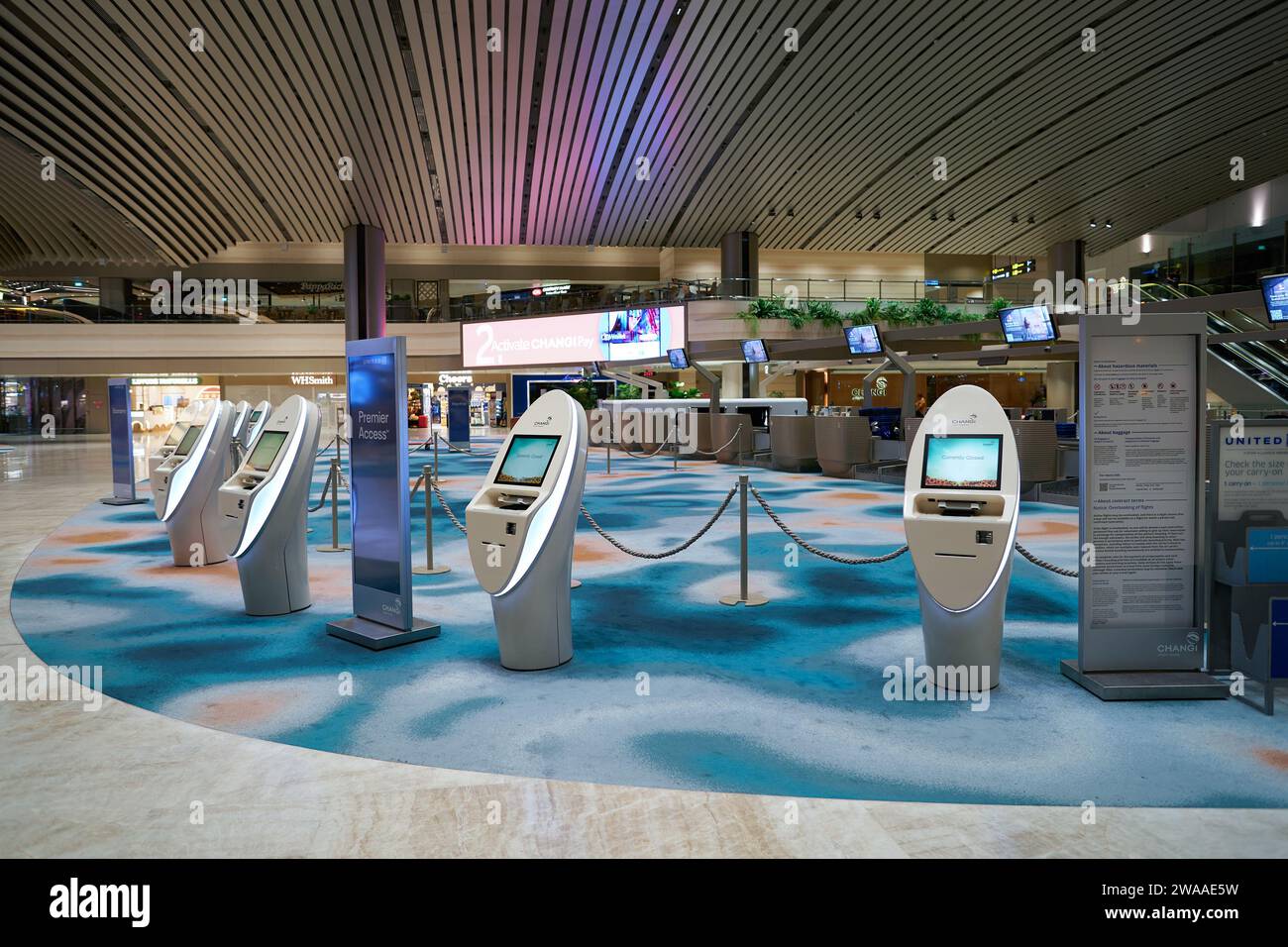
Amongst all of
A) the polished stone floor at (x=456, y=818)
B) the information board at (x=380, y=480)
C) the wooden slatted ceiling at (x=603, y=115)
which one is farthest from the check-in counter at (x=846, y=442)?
the polished stone floor at (x=456, y=818)

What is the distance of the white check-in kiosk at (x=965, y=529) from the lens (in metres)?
4.41

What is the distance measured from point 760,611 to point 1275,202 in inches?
1056

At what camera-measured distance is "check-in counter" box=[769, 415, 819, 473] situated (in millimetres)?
17781

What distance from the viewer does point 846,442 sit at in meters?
16.1

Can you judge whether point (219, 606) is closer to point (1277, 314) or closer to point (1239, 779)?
point (1239, 779)

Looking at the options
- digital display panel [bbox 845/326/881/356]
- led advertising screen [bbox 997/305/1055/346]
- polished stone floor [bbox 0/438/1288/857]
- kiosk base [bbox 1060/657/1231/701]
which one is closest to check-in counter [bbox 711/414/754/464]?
digital display panel [bbox 845/326/881/356]

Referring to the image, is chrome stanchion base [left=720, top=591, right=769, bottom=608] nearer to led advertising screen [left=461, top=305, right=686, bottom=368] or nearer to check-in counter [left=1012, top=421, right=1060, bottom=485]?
check-in counter [left=1012, top=421, right=1060, bottom=485]

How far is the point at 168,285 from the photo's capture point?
38188 millimetres

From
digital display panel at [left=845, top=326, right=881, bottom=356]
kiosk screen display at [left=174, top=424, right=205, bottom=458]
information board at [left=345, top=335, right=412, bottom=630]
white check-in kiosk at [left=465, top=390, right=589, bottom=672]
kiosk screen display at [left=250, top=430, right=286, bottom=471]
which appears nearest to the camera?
white check-in kiosk at [left=465, top=390, right=589, bottom=672]

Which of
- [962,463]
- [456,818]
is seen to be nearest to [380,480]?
[456,818]

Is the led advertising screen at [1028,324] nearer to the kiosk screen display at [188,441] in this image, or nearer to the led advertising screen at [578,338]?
the kiosk screen display at [188,441]

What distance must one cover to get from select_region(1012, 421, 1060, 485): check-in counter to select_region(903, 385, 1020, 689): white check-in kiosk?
8.54 meters

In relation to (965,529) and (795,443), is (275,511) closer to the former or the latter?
(965,529)
